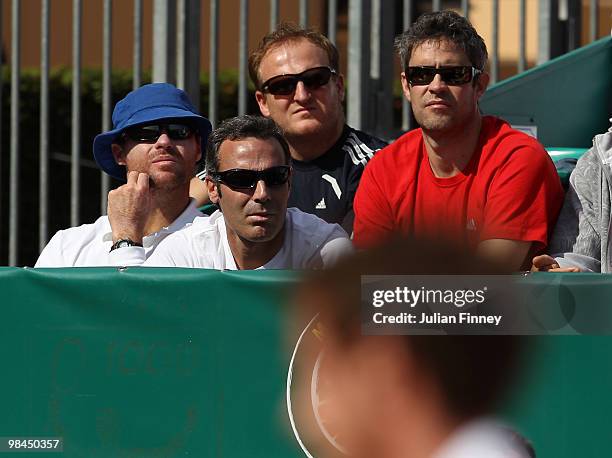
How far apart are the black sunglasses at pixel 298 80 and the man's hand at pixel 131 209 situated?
0.60 metres

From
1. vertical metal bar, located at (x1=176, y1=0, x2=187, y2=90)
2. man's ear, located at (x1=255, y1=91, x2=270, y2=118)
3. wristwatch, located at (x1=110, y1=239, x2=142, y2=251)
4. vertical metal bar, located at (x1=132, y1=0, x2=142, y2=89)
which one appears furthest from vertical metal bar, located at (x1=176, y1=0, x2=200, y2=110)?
wristwatch, located at (x1=110, y1=239, x2=142, y2=251)

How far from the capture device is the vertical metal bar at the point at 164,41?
618cm

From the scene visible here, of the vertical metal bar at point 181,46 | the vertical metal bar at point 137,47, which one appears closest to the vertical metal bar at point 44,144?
the vertical metal bar at point 137,47

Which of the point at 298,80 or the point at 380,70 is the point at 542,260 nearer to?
the point at 298,80

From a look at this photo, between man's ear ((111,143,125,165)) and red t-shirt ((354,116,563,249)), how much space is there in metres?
0.95

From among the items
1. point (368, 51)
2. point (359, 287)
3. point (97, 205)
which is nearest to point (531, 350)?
point (359, 287)

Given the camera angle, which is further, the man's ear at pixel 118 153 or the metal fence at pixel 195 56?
the metal fence at pixel 195 56

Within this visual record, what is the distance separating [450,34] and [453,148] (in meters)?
0.35

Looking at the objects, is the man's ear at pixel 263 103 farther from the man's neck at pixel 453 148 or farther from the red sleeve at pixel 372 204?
the man's neck at pixel 453 148

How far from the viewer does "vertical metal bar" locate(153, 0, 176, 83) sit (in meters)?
6.18

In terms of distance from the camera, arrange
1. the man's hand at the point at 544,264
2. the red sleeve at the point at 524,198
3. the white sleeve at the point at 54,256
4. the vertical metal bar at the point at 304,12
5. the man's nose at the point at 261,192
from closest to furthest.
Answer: the man's hand at the point at 544,264
the man's nose at the point at 261,192
the red sleeve at the point at 524,198
the white sleeve at the point at 54,256
the vertical metal bar at the point at 304,12

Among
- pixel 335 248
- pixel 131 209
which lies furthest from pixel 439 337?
pixel 131 209

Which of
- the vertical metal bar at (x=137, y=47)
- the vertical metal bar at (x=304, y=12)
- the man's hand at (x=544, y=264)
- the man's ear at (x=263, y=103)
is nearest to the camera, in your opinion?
the man's hand at (x=544, y=264)

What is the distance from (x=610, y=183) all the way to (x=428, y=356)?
1045 mm
